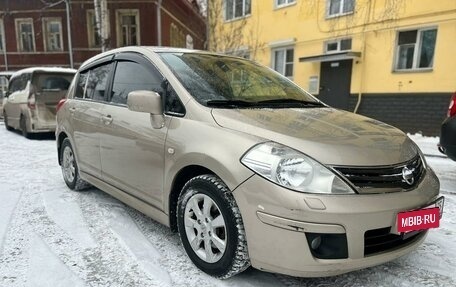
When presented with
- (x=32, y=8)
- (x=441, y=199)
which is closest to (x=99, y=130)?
(x=441, y=199)

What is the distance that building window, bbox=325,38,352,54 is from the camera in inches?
469

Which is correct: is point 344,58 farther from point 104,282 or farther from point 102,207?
point 104,282

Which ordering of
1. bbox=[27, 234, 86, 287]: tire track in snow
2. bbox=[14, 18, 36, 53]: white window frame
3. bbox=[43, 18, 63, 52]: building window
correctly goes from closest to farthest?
bbox=[27, 234, 86, 287]: tire track in snow
bbox=[43, 18, 63, 52]: building window
bbox=[14, 18, 36, 53]: white window frame

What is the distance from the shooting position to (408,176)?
229cm

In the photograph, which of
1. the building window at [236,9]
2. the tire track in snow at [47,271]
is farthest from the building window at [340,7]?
the tire track in snow at [47,271]

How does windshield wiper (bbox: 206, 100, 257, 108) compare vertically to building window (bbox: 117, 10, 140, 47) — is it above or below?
below

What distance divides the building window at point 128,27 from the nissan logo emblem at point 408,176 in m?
21.1

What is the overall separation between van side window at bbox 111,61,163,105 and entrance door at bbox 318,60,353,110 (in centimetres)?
979

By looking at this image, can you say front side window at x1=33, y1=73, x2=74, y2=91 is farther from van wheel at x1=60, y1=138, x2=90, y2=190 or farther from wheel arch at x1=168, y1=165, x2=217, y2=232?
wheel arch at x1=168, y1=165, x2=217, y2=232

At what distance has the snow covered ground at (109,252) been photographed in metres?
2.46

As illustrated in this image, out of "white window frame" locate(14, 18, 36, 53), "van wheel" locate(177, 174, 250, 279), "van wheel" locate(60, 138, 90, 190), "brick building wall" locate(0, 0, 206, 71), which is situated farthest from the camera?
"white window frame" locate(14, 18, 36, 53)

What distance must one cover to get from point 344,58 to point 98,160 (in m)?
9.64

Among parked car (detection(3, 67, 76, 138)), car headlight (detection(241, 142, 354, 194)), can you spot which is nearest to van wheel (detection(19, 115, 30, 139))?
parked car (detection(3, 67, 76, 138))

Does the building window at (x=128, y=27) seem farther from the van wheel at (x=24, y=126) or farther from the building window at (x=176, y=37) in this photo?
the van wheel at (x=24, y=126)
